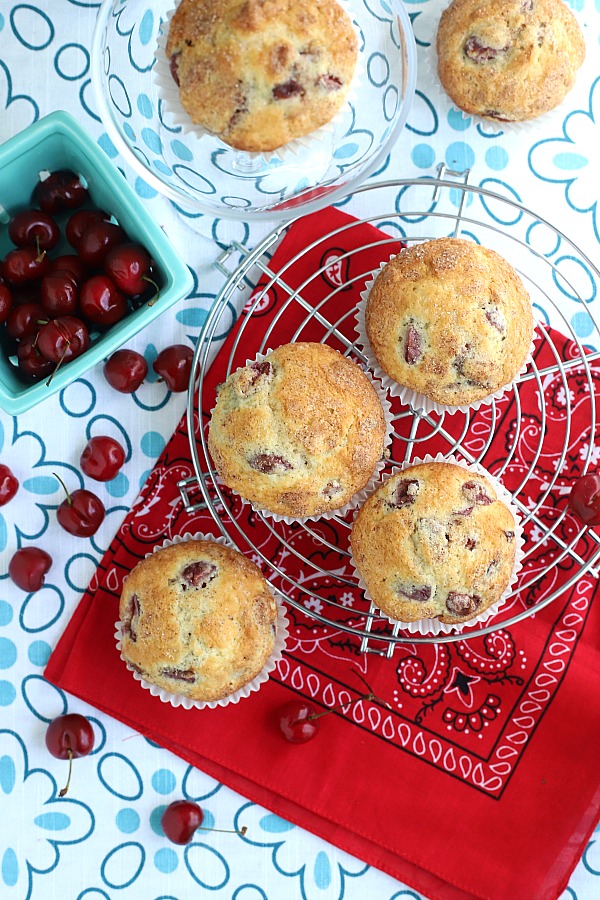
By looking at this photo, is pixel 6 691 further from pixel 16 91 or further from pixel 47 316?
pixel 16 91

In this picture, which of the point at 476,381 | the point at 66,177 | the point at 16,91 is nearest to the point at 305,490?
the point at 476,381

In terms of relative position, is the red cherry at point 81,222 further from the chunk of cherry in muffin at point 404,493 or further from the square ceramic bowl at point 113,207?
the chunk of cherry in muffin at point 404,493

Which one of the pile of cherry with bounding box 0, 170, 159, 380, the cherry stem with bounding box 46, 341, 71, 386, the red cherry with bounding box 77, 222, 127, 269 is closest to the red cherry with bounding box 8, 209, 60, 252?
the pile of cherry with bounding box 0, 170, 159, 380

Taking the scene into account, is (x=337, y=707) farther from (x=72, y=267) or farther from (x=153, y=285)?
(x=72, y=267)

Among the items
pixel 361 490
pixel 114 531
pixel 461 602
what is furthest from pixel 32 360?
pixel 461 602

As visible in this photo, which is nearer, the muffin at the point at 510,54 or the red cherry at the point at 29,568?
the muffin at the point at 510,54

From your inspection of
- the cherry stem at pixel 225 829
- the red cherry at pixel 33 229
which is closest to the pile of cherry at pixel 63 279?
the red cherry at pixel 33 229

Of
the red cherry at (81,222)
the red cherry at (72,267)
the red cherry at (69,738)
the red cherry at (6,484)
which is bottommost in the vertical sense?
the red cherry at (69,738)
